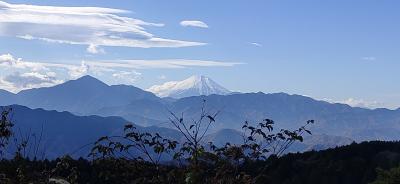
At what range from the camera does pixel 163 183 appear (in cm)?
1091

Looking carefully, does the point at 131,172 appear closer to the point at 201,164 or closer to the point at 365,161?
the point at 201,164

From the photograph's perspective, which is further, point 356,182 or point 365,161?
point 365,161

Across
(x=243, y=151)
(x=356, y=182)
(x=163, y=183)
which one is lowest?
(x=356, y=182)

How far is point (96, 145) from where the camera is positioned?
11258 millimetres

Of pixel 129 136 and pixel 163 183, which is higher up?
pixel 129 136

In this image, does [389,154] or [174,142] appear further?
[389,154]

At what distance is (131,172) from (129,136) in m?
0.74

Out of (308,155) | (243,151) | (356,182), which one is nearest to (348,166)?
(356,182)

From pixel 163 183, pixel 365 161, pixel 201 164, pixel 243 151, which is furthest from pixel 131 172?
pixel 365 161

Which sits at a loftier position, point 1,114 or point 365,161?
point 1,114

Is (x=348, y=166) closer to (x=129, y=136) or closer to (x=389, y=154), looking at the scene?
(x=389, y=154)

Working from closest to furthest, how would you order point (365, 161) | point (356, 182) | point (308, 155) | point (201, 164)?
point (201, 164), point (356, 182), point (365, 161), point (308, 155)

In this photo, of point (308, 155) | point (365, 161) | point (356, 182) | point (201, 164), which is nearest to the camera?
point (201, 164)

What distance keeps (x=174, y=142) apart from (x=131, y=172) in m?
1.04
